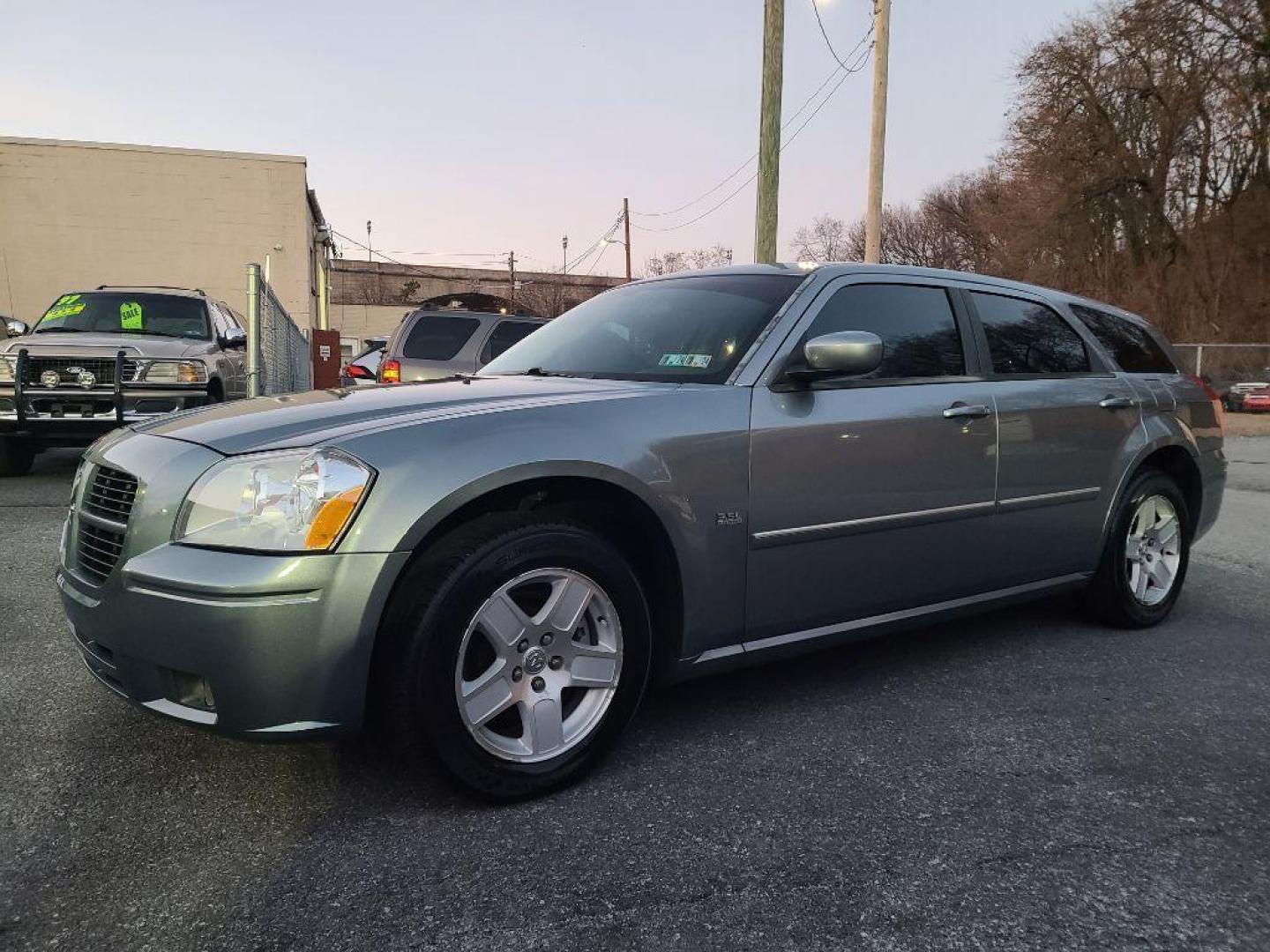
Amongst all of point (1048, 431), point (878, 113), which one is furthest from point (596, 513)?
point (878, 113)

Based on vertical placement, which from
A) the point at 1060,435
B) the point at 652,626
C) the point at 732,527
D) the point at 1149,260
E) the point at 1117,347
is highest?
the point at 1149,260

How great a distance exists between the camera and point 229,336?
906cm

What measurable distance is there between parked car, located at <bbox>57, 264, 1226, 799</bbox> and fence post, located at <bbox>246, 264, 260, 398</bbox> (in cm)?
544

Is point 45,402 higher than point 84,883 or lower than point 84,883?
higher

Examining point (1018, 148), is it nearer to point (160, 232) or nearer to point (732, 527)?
point (160, 232)

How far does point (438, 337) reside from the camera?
1008cm

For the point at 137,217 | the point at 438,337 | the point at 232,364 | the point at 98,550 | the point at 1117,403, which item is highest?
the point at 137,217

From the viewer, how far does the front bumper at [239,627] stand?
214 centimetres

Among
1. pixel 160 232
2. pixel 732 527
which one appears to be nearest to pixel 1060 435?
pixel 732 527

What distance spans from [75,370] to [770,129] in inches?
331

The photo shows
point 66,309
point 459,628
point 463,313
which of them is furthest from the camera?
point 463,313

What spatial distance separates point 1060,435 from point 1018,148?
2800cm

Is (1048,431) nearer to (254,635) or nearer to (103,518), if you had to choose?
(254,635)

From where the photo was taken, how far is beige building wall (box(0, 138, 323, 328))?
2531 centimetres
